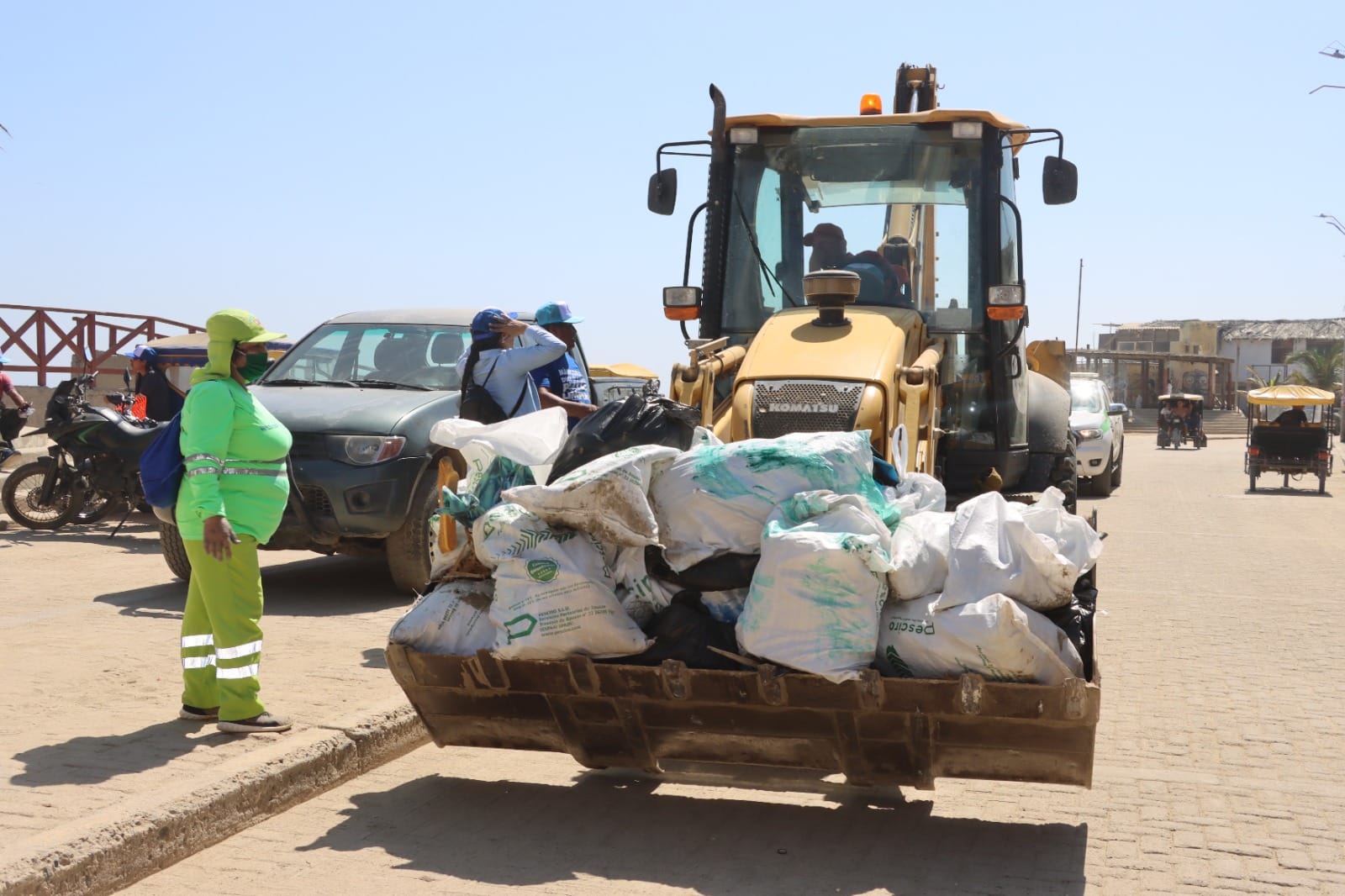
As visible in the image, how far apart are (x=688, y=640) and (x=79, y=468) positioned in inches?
400

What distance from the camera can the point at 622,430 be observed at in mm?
5445

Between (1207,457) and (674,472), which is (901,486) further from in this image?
(1207,457)

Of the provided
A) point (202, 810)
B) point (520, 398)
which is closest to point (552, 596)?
point (202, 810)

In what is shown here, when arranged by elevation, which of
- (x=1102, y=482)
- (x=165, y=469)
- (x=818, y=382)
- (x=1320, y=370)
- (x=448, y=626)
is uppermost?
(x=818, y=382)

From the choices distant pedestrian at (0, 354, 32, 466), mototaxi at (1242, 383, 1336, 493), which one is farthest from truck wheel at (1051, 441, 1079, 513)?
mototaxi at (1242, 383, 1336, 493)

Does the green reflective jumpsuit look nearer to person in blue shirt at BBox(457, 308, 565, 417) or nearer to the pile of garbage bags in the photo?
the pile of garbage bags

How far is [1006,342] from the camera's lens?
8.51 m

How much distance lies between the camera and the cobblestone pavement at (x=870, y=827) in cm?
457

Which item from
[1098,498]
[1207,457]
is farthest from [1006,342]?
[1207,457]

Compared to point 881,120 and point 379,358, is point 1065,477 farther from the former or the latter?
point 379,358

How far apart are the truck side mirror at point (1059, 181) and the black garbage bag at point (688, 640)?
4532 millimetres

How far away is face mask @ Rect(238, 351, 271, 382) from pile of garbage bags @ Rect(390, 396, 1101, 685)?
4.05 ft

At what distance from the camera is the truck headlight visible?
9.20m

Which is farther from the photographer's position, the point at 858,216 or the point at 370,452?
the point at 370,452
